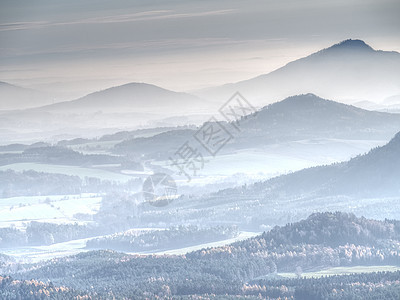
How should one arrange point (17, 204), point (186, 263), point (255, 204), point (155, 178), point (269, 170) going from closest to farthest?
point (186, 263) → point (255, 204) → point (17, 204) → point (155, 178) → point (269, 170)

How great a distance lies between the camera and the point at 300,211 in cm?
14050

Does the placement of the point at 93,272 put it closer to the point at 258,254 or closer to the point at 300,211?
the point at 258,254

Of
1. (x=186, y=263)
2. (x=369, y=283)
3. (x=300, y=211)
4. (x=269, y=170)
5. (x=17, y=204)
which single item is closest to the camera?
(x=369, y=283)

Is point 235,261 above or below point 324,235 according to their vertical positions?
below

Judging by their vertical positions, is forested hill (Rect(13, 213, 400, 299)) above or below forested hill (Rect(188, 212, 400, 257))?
below

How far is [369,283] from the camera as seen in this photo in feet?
286

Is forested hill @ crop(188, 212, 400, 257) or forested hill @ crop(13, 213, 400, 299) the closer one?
forested hill @ crop(13, 213, 400, 299)

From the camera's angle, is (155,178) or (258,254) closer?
(258,254)

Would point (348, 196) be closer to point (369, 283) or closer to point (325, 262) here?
point (325, 262)

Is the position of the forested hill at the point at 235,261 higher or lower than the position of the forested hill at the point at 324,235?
lower

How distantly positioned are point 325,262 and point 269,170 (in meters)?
98.2

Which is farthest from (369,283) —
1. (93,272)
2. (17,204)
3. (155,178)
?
(155,178)

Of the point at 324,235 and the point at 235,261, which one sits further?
the point at 324,235

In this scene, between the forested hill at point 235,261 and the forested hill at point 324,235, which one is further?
the forested hill at point 324,235
